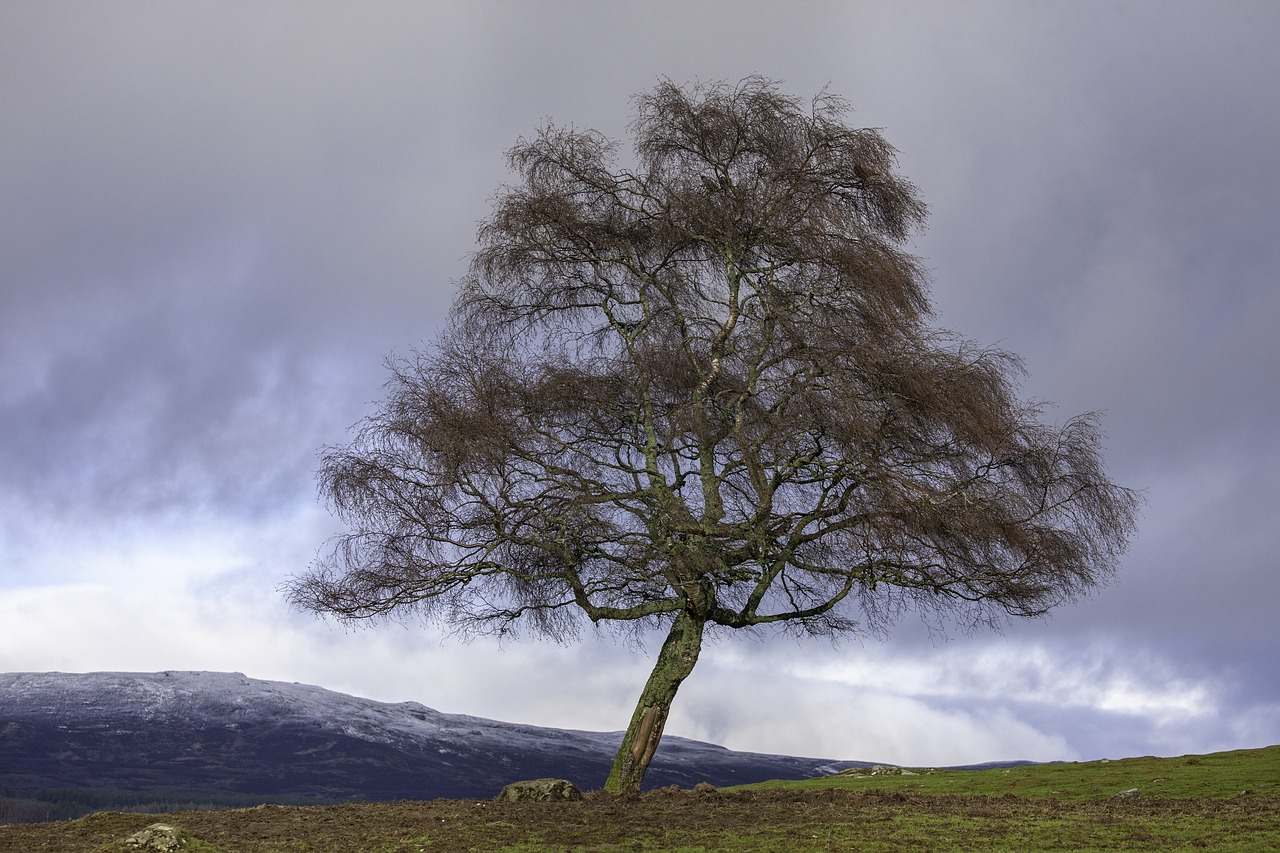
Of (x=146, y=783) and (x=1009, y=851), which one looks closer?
(x=1009, y=851)

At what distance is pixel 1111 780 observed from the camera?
2508 centimetres

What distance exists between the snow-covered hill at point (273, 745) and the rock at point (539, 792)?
6732 cm

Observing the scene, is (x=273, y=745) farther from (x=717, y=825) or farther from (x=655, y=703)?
(x=717, y=825)

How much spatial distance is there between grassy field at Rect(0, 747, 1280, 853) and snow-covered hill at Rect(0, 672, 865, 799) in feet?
218

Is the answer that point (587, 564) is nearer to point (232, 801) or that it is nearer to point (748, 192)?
point (748, 192)

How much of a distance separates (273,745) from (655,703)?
9825cm

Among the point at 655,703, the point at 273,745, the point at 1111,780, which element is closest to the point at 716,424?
the point at 655,703

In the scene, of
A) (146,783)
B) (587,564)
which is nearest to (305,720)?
(146,783)

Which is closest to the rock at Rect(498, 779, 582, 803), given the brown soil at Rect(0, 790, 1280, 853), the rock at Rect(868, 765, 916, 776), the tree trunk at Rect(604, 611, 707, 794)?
the brown soil at Rect(0, 790, 1280, 853)

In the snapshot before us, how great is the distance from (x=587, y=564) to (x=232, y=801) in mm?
77760

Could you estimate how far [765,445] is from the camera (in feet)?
58.0

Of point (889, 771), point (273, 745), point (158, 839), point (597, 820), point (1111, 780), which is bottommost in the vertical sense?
point (158, 839)

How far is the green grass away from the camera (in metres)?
22.4

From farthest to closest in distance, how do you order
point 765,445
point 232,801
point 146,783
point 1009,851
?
point 146,783 < point 232,801 < point 765,445 < point 1009,851
